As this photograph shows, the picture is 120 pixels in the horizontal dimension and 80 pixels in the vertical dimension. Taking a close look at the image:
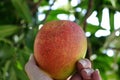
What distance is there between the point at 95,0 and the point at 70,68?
612 mm

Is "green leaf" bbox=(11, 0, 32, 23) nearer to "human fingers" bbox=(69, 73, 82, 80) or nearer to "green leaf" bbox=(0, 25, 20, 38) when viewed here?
"green leaf" bbox=(0, 25, 20, 38)

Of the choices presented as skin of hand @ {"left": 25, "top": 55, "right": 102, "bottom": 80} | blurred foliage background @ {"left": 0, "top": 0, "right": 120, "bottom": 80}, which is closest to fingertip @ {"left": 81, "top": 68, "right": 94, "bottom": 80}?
skin of hand @ {"left": 25, "top": 55, "right": 102, "bottom": 80}

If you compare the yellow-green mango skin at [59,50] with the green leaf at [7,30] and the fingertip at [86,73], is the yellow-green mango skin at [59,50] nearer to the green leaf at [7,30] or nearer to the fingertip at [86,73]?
the fingertip at [86,73]

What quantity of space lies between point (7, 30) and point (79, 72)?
763mm

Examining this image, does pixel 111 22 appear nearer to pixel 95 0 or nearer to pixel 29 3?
pixel 95 0

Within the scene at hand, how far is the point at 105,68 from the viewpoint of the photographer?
179 centimetres

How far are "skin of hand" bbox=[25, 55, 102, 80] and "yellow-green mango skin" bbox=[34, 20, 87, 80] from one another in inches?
0.7

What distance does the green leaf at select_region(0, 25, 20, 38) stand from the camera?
5.31 feet

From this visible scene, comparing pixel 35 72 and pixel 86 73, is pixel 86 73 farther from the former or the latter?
pixel 35 72

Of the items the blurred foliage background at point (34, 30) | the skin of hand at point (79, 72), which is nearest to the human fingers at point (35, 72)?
the skin of hand at point (79, 72)

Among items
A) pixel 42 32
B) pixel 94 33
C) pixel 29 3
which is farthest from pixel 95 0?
pixel 42 32

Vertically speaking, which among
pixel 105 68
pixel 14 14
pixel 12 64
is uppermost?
pixel 14 14

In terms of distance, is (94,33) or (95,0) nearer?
(95,0)

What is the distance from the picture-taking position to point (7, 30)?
1.63 m
